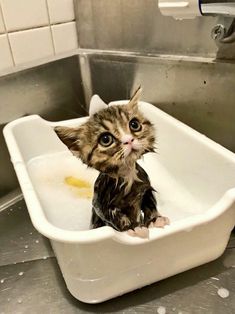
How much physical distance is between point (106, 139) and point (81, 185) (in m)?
0.39

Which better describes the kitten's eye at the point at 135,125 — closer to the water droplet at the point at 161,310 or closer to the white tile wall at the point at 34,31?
the water droplet at the point at 161,310

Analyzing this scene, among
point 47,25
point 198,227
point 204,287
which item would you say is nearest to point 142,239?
point 198,227

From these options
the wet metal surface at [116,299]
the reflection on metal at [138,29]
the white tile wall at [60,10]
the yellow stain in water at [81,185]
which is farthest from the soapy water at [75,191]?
the white tile wall at [60,10]

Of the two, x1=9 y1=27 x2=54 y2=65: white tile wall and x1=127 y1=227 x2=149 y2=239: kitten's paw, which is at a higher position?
x1=9 y1=27 x2=54 y2=65: white tile wall

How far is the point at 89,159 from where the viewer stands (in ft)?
1.91

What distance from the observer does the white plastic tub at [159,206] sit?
50 centimetres

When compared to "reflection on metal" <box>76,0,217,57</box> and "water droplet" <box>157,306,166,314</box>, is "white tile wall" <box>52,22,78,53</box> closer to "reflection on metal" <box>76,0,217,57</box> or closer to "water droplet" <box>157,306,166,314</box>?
"reflection on metal" <box>76,0,217,57</box>

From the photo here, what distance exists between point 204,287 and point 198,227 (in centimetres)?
17

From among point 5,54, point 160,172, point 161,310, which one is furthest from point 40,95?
point 161,310

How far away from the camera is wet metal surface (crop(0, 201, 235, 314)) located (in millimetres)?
589

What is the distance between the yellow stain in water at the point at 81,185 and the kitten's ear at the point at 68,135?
318 mm

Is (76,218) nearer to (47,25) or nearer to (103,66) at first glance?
(103,66)

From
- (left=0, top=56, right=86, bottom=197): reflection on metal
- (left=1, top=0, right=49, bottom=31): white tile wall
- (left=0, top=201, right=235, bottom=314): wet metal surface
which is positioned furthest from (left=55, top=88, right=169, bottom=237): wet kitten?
(left=1, top=0, right=49, bottom=31): white tile wall

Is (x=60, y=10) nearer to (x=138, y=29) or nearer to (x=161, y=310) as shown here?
(x=138, y=29)
